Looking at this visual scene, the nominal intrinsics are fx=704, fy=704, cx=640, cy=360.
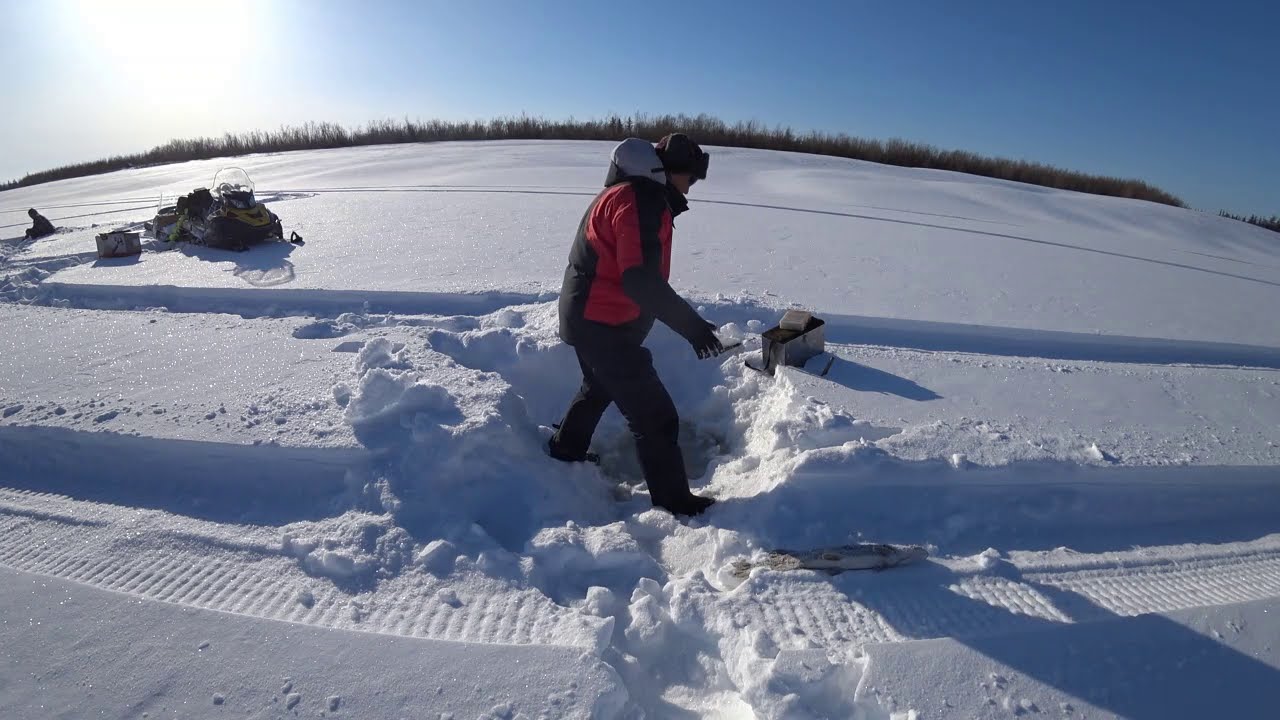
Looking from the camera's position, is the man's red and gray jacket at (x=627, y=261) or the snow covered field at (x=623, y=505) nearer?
the snow covered field at (x=623, y=505)

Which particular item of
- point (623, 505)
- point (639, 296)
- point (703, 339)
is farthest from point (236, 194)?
point (703, 339)

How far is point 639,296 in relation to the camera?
2.64m

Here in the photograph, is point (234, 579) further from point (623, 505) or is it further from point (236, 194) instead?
point (236, 194)

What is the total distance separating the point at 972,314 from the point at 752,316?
1.44 metres

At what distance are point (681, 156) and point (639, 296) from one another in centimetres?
60

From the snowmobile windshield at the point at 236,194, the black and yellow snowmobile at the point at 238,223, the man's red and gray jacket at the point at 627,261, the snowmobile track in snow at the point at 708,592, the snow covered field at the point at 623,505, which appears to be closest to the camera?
the snow covered field at the point at 623,505

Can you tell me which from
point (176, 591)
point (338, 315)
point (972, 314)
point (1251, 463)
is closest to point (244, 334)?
point (338, 315)

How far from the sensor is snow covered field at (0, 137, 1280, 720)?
6.47ft

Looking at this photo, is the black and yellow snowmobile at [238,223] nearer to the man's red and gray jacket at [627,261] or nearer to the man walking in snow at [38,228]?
the man walking in snow at [38,228]

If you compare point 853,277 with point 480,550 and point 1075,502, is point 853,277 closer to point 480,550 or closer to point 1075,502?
point 1075,502

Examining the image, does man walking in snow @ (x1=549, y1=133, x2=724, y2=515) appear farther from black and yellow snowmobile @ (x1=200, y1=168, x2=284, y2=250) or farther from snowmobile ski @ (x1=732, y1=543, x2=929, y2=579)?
black and yellow snowmobile @ (x1=200, y1=168, x2=284, y2=250)

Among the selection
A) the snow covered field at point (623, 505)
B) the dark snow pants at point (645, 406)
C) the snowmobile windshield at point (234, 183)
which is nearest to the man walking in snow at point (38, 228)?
the snowmobile windshield at point (234, 183)

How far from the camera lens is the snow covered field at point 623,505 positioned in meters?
1.97

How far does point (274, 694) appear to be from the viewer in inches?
75.2
